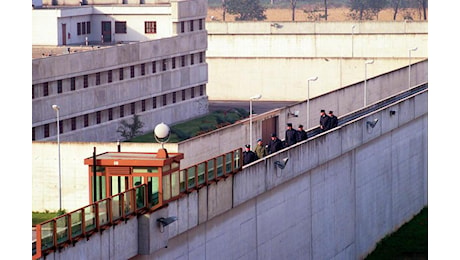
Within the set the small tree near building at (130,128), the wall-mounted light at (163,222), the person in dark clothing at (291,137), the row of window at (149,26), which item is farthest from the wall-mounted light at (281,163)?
the row of window at (149,26)

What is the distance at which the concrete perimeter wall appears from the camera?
32.1 m

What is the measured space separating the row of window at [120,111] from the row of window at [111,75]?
1.44m

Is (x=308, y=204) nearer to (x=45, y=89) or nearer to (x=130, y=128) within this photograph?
(x=45, y=89)

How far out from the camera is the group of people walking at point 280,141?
3994cm

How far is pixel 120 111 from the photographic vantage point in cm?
7069

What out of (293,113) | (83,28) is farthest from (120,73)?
(293,113)

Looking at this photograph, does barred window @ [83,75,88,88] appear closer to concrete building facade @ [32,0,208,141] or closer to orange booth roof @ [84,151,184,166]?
concrete building facade @ [32,0,208,141]

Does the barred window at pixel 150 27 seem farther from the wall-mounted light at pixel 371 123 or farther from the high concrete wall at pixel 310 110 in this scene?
the wall-mounted light at pixel 371 123

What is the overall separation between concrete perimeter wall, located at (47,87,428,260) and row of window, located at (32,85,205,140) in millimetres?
14958

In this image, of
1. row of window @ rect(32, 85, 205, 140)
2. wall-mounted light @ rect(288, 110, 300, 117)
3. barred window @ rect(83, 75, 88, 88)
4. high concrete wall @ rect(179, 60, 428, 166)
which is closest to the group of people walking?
high concrete wall @ rect(179, 60, 428, 166)

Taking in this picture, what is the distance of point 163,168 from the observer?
31.0 metres
